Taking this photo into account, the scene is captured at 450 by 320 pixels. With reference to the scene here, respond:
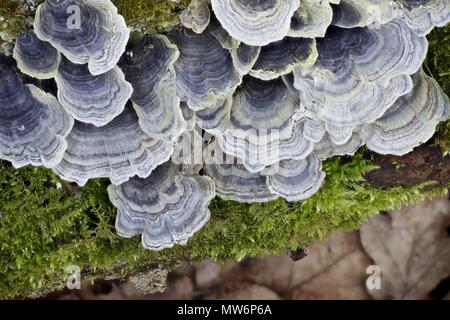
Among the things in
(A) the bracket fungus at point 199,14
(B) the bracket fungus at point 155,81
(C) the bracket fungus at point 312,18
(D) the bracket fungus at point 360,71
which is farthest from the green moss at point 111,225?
(A) the bracket fungus at point 199,14

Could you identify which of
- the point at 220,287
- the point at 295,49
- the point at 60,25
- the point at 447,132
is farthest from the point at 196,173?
the point at 220,287

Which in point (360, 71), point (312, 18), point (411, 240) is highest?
point (312, 18)

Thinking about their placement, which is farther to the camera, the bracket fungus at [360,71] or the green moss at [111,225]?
the green moss at [111,225]

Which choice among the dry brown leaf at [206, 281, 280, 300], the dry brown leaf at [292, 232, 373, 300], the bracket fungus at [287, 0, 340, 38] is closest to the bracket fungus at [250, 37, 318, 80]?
the bracket fungus at [287, 0, 340, 38]

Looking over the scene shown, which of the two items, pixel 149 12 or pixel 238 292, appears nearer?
pixel 149 12

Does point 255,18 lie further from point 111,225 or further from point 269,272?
point 269,272

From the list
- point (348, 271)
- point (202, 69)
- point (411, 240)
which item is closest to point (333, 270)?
point (348, 271)

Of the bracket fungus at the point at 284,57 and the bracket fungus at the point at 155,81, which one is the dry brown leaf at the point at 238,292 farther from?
the bracket fungus at the point at 284,57
